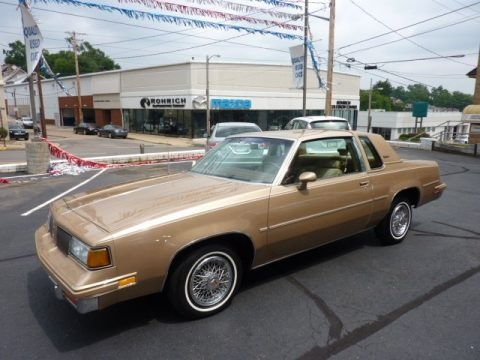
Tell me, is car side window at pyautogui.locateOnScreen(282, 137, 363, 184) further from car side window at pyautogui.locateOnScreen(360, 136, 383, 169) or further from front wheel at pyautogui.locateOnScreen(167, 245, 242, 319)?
front wheel at pyautogui.locateOnScreen(167, 245, 242, 319)

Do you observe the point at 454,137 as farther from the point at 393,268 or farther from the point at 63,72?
the point at 63,72

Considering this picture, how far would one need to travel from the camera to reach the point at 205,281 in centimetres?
326

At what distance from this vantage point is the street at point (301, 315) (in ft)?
9.47

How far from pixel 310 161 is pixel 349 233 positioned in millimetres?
1018

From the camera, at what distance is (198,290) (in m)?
3.25

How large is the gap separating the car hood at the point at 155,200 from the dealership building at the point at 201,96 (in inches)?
1171

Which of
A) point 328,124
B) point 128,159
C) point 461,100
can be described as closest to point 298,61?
point 328,124

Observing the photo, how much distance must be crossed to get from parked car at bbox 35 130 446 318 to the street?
319mm

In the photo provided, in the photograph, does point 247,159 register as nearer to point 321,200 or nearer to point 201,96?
point 321,200

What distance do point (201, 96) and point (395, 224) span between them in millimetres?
31076

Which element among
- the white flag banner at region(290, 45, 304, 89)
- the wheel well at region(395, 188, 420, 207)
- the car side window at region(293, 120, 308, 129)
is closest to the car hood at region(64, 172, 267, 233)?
the wheel well at region(395, 188, 420, 207)

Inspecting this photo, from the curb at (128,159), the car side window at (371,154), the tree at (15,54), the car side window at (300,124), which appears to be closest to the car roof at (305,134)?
the car side window at (371,154)

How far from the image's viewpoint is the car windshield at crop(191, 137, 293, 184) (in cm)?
387

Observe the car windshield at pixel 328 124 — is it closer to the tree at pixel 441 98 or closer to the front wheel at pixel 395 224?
the front wheel at pixel 395 224
